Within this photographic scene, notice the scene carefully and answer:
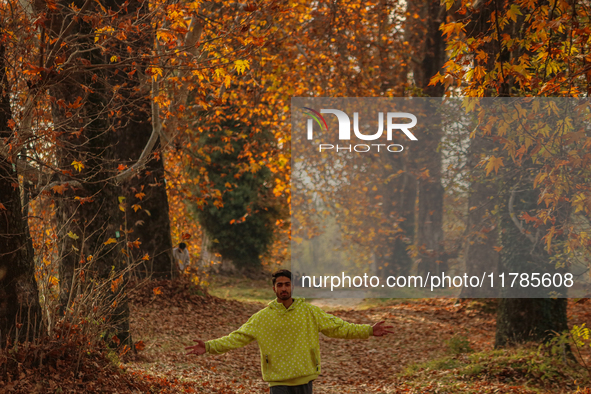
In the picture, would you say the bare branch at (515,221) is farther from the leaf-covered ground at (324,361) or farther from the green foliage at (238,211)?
the green foliage at (238,211)

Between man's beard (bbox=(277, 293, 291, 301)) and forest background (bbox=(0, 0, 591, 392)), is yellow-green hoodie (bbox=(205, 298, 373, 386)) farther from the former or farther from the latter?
forest background (bbox=(0, 0, 591, 392))

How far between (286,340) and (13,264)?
11.5 feet

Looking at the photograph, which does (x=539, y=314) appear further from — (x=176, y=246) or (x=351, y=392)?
(x=176, y=246)

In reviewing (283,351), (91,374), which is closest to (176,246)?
(91,374)

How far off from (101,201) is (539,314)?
7.54m

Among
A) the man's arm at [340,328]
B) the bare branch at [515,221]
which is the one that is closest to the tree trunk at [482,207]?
the bare branch at [515,221]

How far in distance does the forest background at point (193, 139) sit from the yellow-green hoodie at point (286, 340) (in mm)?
2550

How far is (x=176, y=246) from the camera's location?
17.8 meters

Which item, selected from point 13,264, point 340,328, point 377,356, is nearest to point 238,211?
point 377,356

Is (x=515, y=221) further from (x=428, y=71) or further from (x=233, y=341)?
(x=428, y=71)

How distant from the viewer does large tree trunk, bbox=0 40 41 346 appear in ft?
21.5

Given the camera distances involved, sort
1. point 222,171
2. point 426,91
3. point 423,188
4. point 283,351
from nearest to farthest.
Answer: point 283,351, point 426,91, point 423,188, point 222,171

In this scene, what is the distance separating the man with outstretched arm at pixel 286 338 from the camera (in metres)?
4.91

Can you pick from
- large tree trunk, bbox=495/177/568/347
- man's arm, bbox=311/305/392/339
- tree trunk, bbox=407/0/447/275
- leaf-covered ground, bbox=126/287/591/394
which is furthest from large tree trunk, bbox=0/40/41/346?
tree trunk, bbox=407/0/447/275
